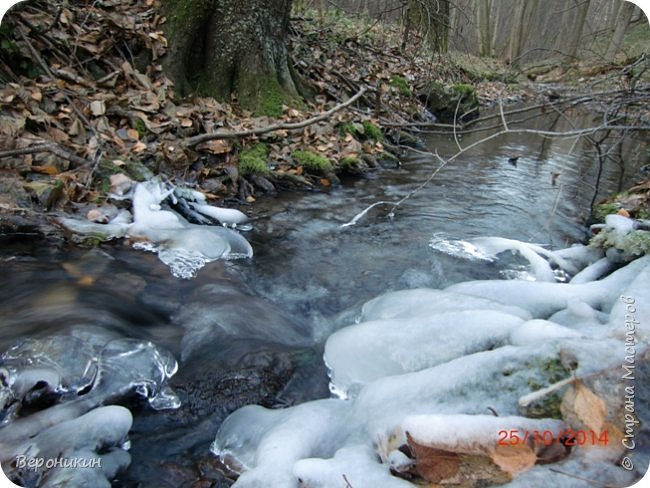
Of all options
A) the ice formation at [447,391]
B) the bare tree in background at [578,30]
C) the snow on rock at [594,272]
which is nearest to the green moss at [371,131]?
the bare tree in background at [578,30]

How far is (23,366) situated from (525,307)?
232cm

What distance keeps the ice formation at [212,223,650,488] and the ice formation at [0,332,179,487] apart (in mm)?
406

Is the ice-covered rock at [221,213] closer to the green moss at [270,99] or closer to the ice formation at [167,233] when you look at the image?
the ice formation at [167,233]

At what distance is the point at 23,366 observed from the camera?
73.0 inches

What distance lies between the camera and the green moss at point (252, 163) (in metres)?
4.59

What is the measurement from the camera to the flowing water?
214 centimetres

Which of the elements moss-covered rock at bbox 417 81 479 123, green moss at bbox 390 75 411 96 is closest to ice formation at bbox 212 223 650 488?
green moss at bbox 390 75 411 96

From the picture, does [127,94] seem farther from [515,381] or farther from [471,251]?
[515,381]

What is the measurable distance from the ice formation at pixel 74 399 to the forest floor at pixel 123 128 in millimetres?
1370

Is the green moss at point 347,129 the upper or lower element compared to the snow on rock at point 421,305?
upper

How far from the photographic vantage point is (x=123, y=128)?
4.21 metres

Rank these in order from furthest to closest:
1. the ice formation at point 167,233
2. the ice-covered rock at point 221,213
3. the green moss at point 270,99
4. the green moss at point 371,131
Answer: the green moss at point 371,131 → the green moss at point 270,99 → the ice-covered rock at point 221,213 → the ice formation at point 167,233
